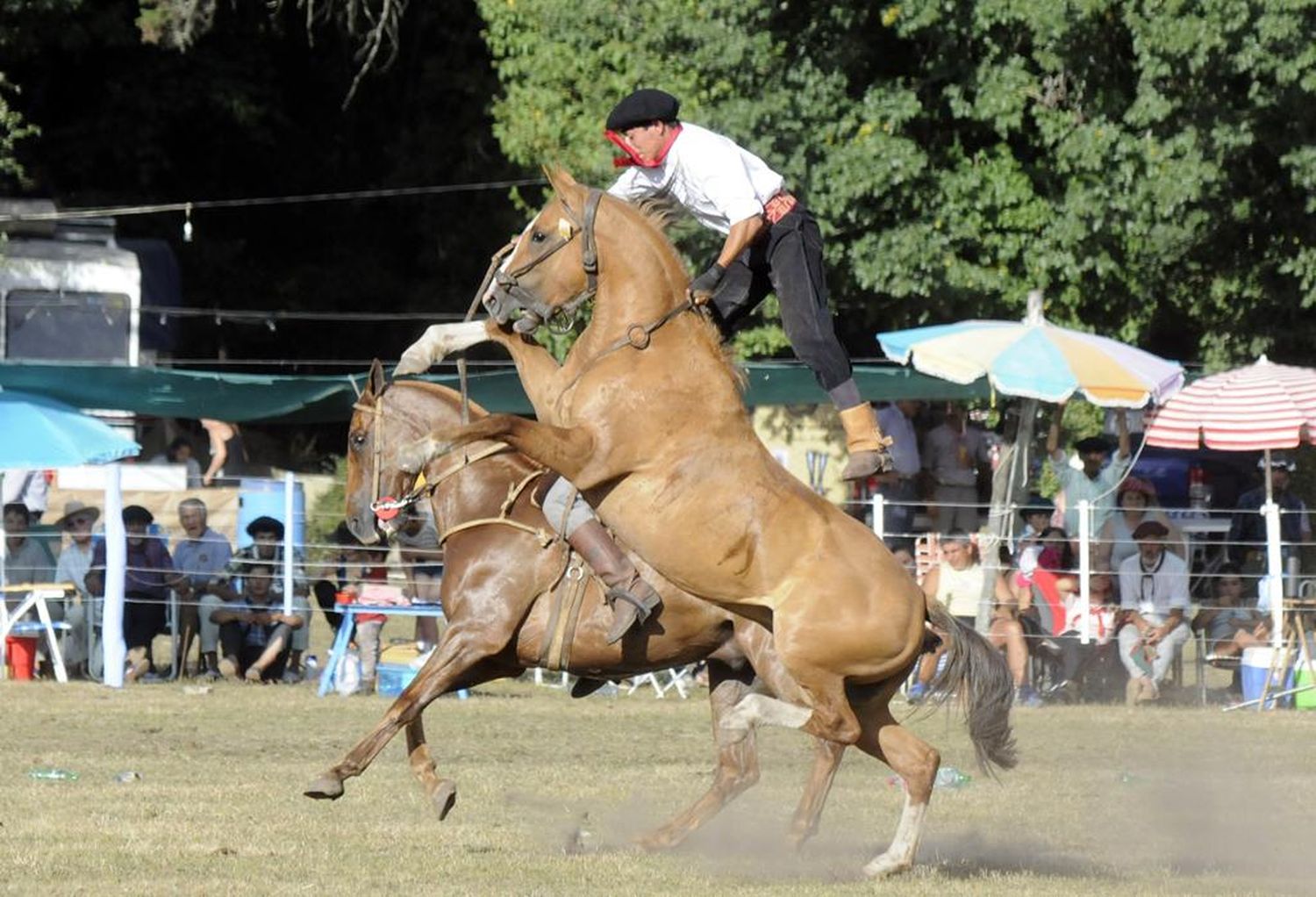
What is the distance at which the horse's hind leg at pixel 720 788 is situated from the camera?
29.9 ft

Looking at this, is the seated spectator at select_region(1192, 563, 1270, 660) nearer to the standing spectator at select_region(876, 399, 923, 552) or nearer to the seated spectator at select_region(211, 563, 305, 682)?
the standing spectator at select_region(876, 399, 923, 552)

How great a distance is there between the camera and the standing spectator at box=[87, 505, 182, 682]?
53.7 ft

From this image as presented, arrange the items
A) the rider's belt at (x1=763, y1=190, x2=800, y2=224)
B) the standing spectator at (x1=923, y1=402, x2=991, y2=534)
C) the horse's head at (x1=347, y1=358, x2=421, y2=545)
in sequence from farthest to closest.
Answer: the standing spectator at (x1=923, y1=402, x2=991, y2=534) → the horse's head at (x1=347, y1=358, x2=421, y2=545) → the rider's belt at (x1=763, y1=190, x2=800, y2=224)

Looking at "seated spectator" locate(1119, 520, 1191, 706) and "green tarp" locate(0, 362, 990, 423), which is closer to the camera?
"seated spectator" locate(1119, 520, 1191, 706)

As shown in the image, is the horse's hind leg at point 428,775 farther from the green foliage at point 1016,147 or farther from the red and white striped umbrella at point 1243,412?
the green foliage at point 1016,147

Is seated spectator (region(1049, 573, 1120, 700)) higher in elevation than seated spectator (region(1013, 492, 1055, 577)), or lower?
lower

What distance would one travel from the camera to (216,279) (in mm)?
30078

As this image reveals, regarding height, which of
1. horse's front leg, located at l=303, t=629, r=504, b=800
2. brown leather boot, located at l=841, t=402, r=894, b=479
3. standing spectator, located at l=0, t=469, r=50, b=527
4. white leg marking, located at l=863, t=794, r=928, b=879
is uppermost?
brown leather boot, located at l=841, t=402, r=894, b=479

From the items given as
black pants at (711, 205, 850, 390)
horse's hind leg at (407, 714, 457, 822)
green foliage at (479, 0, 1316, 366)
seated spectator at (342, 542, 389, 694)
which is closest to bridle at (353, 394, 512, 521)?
horse's hind leg at (407, 714, 457, 822)

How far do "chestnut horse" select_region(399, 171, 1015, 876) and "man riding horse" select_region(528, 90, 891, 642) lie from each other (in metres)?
0.29

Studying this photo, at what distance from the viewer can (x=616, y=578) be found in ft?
30.7

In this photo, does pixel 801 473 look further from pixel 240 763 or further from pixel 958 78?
pixel 240 763

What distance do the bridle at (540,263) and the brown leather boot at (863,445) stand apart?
122 centimetres

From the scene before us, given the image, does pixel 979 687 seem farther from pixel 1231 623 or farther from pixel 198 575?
pixel 198 575
